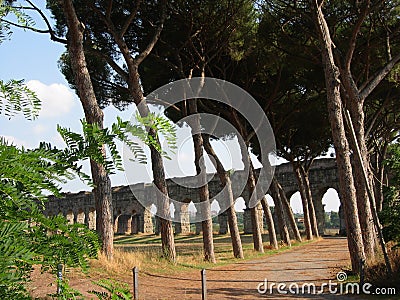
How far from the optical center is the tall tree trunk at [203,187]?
1307cm

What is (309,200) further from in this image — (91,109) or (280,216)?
(91,109)

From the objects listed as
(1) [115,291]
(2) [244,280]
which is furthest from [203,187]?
(1) [115,291]

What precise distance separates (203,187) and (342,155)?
5349mm

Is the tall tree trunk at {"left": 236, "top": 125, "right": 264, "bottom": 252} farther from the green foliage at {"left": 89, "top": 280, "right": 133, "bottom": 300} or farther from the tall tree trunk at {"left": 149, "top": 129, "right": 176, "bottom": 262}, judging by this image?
the green foliage at {"left": 89, "top": 280, "right": 133, "bottom": 300}

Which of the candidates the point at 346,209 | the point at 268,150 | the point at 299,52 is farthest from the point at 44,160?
the point at 268,150

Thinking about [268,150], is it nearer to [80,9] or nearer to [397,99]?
[397,99]

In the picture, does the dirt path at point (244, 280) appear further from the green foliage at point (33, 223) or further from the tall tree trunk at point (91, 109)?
the green foliage at point (33, 223)

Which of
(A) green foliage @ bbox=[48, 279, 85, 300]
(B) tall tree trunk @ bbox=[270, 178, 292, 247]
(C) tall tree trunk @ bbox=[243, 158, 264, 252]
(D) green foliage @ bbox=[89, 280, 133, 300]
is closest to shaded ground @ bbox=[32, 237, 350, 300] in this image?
(C) tall tree trunk @ bbox=[243, 158, 264, 252]

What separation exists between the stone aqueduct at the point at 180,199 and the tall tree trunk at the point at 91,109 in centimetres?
1732

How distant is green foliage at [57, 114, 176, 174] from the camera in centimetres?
79

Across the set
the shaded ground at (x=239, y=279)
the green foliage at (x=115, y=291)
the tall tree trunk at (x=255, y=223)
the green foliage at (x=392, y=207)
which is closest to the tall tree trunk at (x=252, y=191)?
the tall tree trunk at (x=255, y=223)

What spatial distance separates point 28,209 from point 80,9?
12676mm

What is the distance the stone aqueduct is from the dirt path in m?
15.8

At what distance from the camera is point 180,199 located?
33.9m
